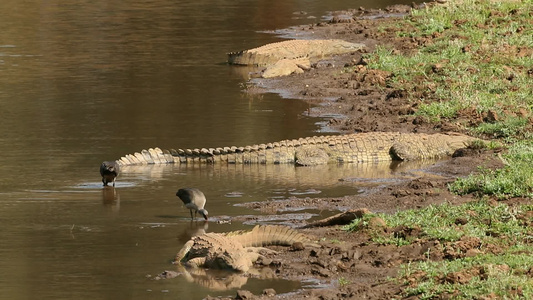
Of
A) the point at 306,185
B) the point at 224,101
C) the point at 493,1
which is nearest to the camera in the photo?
the point at 306,185

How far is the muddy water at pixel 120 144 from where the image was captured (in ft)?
25.8

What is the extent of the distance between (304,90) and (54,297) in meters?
9.52

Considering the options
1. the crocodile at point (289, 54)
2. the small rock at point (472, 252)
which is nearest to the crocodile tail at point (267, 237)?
the small rock at point (472, 252)

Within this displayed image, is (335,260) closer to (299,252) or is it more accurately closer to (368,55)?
(299,252)

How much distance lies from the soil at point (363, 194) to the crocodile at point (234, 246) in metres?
0.12

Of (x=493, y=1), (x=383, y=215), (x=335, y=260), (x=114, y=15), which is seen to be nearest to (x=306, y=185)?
(x=383, y=215)

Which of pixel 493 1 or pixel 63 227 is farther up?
pixel 493 1

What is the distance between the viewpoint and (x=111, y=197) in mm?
10258

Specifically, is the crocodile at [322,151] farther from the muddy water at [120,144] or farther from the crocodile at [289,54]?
the crocodile at [289,54]

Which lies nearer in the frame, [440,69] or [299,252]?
[299,252]

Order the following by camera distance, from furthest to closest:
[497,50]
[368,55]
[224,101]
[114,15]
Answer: [114,15] → [368,55] → [497,50] → [224,101]

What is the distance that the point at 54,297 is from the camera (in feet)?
23.6

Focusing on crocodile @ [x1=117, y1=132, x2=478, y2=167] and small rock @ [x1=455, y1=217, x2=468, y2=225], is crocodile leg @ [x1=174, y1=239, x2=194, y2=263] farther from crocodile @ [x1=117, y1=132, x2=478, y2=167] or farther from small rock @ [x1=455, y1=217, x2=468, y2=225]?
crocodile @ [x1=117, y1=132, x2=478, y2=167]

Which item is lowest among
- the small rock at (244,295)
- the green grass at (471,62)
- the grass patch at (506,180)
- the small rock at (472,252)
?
the small rock at (244,295)
